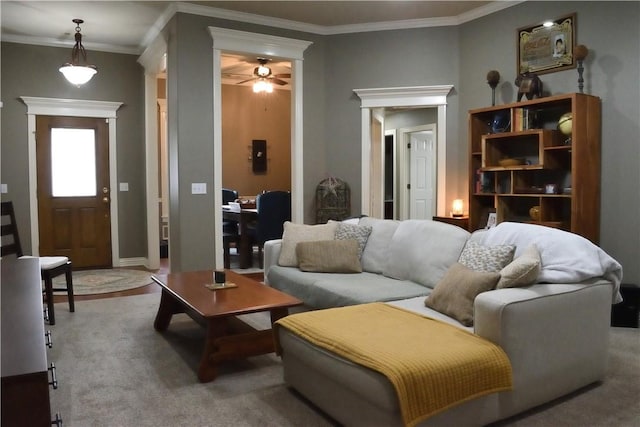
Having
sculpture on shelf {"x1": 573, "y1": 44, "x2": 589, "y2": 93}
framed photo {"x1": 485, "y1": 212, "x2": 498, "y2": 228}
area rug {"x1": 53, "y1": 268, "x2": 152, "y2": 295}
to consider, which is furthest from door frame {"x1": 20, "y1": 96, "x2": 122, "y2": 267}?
sculpture on shelf {"x1": 573, "y1": 44, "x2": 589, "y2": 93}

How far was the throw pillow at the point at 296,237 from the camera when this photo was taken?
13.6 feet

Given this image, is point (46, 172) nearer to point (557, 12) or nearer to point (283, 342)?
point (283, 342)

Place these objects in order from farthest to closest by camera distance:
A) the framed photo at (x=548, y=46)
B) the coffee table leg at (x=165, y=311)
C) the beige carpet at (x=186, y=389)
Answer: the framed photo at (x=548, y=46) → the coffee table leg at (x=165, y=311) → the beige carpet at (x=186, y=389)

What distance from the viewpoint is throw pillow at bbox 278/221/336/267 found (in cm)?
415

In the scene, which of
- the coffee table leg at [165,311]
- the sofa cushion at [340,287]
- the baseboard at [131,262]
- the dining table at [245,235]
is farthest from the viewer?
the baseboard at [131,262]

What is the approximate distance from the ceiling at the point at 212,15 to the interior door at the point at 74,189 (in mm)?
1066

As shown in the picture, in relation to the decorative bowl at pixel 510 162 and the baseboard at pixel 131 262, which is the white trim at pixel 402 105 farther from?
the baseboard at pixel 131 262

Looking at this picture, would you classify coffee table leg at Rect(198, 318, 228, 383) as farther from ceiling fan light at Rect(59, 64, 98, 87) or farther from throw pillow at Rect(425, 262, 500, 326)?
ceiling fan light at Rect(59, 64, 98, 87)

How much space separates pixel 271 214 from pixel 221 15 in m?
2.35

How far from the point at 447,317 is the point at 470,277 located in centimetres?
24

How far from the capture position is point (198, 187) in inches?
207

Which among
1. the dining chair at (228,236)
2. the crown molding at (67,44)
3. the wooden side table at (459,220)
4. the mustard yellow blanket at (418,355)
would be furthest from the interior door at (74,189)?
the mustard yellow blanket at (418,355)

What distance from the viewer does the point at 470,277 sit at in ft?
8.65

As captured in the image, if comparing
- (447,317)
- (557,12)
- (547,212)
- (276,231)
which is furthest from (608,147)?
(276,231)
